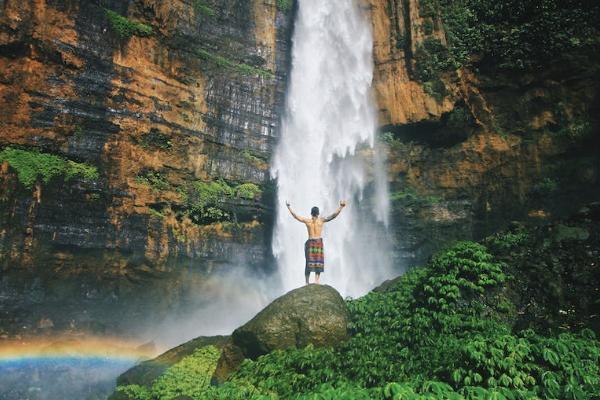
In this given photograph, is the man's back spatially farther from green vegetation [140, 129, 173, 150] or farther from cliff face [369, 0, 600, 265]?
green vegetation [140, 129, 173, 150]

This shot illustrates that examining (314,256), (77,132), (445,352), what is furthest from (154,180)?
(445,352)

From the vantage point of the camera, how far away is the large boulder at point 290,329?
681cm

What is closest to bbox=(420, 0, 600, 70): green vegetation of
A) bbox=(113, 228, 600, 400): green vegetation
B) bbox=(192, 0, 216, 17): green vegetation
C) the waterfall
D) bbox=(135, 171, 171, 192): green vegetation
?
the waterfall

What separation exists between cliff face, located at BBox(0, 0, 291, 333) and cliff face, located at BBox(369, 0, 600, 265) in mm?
5434

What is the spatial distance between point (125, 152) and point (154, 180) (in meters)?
1.33

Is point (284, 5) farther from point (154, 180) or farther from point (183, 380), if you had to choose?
point (183, 380)

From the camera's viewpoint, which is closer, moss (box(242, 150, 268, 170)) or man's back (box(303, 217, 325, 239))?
man's back (box(303, 217, 325, 239))

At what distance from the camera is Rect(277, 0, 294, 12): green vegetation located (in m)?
19.7

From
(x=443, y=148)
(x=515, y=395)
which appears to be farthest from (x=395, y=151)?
(x=515, y=395)

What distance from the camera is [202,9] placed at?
689 inches

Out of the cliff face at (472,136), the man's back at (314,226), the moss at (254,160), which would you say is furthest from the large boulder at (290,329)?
the moss at (254,160)

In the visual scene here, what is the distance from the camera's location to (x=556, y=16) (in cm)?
1458

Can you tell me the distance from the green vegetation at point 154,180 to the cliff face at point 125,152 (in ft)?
0.24

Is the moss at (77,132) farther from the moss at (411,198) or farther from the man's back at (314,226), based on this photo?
the moss at (411,198)
